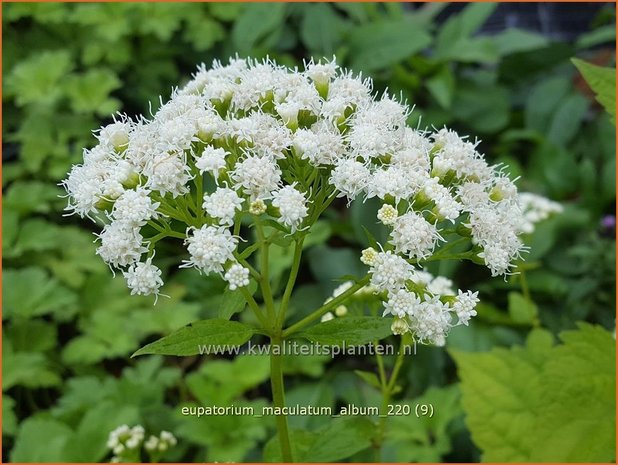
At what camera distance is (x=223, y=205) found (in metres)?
1.01

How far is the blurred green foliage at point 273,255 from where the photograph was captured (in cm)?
196

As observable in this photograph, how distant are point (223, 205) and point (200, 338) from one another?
20cm

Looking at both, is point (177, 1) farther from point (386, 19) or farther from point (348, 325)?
point (348, 325)

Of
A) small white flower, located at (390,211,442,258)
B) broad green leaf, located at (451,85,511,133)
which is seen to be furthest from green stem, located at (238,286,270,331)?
broad green leaf, located at (451,85,511,133)

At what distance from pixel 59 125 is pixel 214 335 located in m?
1.98

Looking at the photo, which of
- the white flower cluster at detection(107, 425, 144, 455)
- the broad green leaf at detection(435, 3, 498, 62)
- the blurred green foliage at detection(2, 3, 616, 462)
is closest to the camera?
the white flower cluster at detection(107, 425, 144, 455)

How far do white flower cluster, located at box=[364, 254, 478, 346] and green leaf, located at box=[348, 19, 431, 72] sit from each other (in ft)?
6.37

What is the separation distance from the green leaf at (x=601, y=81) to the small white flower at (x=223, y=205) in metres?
0.76

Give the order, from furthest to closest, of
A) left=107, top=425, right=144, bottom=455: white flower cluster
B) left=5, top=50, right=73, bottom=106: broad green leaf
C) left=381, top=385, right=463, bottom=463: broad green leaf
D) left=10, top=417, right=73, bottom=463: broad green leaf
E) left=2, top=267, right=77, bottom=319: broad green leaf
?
left=5, top=50, right=73, bottom=106: broad green leaf
left=2, top=267, right=77, bottom=319: broad green leaf
left=381, top=385, right=463, bottom=463: broad green leaf
left=10, top=417, right=73, bottom=463: broad green leaf
left=107, top=425, right=144, bottom=455: white flower cluster

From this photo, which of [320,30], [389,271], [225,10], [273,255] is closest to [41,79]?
[225,10]

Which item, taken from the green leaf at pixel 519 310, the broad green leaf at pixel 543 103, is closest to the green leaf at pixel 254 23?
the broad green leaf at pixel 543 103

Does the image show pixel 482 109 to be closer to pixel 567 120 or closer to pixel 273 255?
pixel 567 120

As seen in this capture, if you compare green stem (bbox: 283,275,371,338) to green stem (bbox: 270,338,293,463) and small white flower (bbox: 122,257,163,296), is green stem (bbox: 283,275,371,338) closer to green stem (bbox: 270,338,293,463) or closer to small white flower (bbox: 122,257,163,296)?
green stem (bbox: 270,338,293,463)

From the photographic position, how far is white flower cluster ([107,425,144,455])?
159 cm
